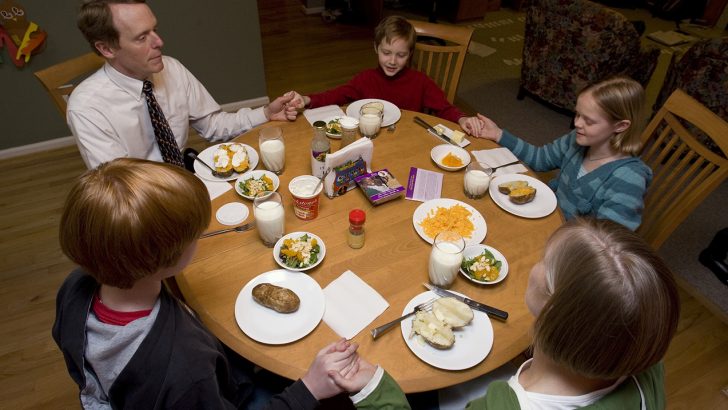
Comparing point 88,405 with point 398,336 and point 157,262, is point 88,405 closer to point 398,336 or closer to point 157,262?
point 157,262

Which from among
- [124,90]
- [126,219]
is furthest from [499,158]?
[124,90]

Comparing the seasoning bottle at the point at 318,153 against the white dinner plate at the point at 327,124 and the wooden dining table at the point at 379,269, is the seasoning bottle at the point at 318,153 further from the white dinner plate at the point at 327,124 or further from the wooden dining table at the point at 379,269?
the white dinner plate at the point at 327,124

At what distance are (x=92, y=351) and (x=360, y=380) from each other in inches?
25.2

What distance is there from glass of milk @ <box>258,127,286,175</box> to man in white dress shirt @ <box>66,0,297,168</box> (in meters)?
0.31

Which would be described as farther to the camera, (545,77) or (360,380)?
(545,77)

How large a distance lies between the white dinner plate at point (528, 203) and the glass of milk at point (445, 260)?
414mm

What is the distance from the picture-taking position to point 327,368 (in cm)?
108

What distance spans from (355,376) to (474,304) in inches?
17.3

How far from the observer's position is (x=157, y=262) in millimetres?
949

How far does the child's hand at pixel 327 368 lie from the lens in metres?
1.08

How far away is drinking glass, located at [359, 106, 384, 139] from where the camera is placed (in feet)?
6.51

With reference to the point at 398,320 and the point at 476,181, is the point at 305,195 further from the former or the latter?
the point at 476,181

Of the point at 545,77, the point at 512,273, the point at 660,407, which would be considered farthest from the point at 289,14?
the point at 660,407

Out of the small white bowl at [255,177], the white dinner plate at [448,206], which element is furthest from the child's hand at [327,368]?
the small white bowl at [255,177]
